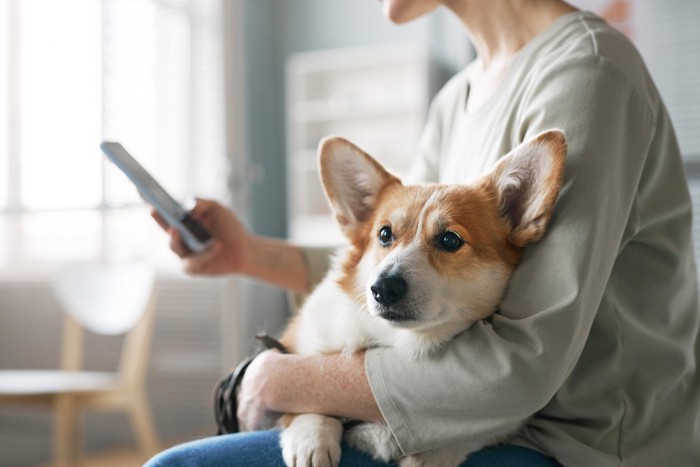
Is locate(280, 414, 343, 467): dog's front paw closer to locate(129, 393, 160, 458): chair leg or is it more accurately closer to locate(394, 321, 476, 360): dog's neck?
locate(394, 321, 476, 360): dog's neck

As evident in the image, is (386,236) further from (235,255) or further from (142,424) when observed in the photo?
(142,424)

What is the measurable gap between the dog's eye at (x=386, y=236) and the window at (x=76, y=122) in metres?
2.03

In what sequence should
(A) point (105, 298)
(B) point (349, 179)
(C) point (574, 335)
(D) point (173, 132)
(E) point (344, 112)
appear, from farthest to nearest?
(E) point (344, 112)
(D) point (173, 132)
(A) point (105, 298)
(B) point (349, 179)
(C) point (574, 335)

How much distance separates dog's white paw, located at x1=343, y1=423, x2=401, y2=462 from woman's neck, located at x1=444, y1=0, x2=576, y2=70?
2.31 feet

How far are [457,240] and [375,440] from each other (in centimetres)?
31

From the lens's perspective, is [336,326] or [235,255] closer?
[336,326]

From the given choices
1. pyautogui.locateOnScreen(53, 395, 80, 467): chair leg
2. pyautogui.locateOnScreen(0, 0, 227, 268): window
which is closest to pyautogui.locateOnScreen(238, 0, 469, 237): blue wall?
pyautogui.locateOnScreen(0, 0, 227, 268): window

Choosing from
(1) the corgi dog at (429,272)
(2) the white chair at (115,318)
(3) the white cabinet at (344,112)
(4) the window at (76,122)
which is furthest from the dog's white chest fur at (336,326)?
(3) the white cabinet at (344,112)

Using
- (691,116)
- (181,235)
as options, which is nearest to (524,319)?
(181,235)

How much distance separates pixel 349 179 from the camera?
130 cm

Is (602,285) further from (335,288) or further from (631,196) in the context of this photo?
(335,288)

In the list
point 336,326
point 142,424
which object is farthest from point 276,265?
point 142,424

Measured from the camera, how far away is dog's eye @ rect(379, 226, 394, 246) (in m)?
1.18

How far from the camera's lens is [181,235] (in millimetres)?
1558
